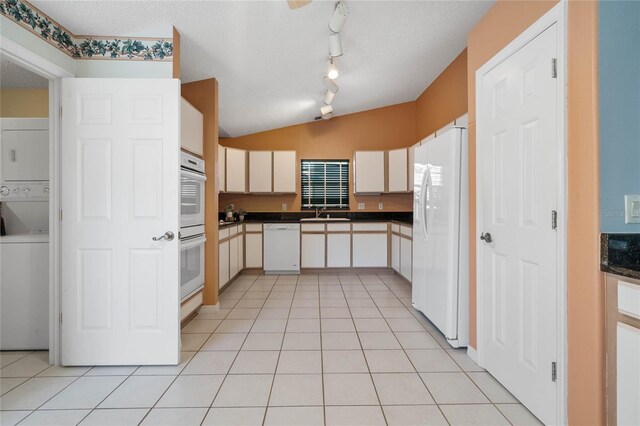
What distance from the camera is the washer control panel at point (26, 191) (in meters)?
2.58

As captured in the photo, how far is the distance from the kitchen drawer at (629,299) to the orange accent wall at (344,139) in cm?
433

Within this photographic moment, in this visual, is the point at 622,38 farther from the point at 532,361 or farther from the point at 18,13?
the point at 18,13

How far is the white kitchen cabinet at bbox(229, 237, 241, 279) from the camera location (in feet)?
13.6

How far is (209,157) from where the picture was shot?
10.4 ft

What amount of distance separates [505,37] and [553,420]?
7.23 ft

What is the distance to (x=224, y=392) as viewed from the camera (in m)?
1.84

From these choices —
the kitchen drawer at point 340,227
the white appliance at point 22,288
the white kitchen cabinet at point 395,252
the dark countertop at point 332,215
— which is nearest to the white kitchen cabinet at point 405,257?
the white kitchen cabinet at point 395,252

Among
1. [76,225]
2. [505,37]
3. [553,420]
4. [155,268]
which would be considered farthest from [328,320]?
[505,37]

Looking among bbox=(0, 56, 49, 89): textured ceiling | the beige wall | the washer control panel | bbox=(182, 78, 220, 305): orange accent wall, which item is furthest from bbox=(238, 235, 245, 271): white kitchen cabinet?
bbox=(0, 56, 49, 89): textured ceiling

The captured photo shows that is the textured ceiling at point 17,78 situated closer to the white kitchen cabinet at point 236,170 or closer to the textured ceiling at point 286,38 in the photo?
the textured ceiling at point 286,38

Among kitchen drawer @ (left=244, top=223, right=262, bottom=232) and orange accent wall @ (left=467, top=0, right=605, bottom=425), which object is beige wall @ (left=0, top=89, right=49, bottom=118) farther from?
orange accent wall @ (left=467, top=0, right=605, bottom=425)

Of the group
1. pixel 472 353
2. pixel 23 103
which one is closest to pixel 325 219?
pixel 472 353

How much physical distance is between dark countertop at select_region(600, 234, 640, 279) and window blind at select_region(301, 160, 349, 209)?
438cm

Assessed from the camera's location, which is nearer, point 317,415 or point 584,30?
point 584,30
